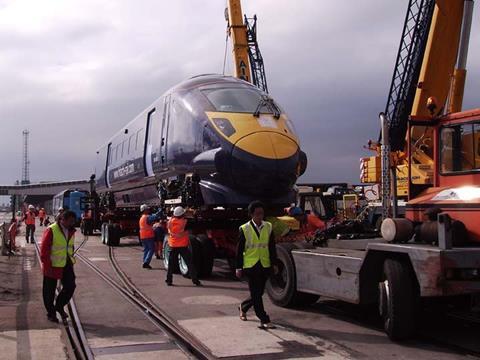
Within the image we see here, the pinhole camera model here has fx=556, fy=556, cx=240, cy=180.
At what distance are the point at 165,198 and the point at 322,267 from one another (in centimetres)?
613

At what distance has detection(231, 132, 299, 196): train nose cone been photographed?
35.8 feet

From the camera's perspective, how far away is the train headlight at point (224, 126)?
11078mm

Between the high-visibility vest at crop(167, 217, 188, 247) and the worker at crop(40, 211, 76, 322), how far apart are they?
11.3 feet

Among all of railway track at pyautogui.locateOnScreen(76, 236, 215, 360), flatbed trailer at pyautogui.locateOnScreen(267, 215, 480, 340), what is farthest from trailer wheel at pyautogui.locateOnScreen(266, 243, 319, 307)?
railway track at pyautogui.locateOnScreen(76, 236, 215, 360)

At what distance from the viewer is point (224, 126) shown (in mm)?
11172

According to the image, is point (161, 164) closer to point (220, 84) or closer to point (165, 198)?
point (165, 198)

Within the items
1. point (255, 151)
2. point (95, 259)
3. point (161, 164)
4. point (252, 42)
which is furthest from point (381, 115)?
point (252, 42)

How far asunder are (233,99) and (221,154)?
1.58m

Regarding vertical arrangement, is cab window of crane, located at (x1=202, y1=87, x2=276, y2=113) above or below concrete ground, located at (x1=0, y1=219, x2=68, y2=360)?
above

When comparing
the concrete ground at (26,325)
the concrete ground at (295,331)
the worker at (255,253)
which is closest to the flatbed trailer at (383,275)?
the concrete ground at (295,331)

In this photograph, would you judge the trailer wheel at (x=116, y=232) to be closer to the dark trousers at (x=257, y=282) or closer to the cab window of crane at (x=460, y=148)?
the dark trousers at (x=257, y=282)

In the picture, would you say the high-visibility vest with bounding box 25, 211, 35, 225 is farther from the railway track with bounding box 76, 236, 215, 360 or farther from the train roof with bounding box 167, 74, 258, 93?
the train roof with bounding box 167, 74, 258, 93

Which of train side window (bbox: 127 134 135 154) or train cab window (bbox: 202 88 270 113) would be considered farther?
train side window (bbox: 127 134 135 154)

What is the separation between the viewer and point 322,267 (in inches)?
308
